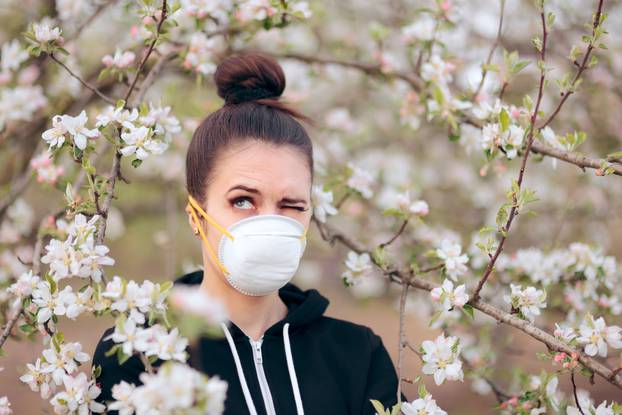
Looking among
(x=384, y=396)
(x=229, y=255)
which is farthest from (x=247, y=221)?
(x=384, y=396)

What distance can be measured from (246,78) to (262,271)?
2.03ft

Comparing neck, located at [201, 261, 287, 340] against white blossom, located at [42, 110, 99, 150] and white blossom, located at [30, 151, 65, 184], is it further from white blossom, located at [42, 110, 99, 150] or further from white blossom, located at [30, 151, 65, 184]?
white blossom, located at [30, 151, 65, 184]

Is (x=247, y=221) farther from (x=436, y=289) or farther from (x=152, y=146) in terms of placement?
(x=436, y=289)

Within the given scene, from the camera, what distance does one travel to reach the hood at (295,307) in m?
1.88

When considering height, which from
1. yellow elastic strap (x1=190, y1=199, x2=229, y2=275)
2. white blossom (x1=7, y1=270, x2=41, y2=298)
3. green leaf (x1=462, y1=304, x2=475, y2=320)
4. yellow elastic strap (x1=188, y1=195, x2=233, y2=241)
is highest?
yellow elastic strap (x1=188, y1=195, x2=233, y2=241)

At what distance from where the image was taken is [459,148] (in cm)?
486

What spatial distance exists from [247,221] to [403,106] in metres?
1.21

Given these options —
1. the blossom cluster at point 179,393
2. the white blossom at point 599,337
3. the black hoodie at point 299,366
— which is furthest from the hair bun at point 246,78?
the white blossom at point 599,337

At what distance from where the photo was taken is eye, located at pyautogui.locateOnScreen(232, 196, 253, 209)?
1.75 meters

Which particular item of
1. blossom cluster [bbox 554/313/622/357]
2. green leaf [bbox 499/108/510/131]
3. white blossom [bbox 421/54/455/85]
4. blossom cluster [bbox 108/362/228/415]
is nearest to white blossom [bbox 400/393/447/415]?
blossom cluster [bbox 554/313/622/357]

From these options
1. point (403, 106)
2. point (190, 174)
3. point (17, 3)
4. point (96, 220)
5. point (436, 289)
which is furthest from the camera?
point (17, 3)

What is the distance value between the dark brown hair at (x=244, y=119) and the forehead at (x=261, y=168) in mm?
25

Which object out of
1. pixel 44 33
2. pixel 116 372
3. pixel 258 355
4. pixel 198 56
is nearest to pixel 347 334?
pixel 258 355

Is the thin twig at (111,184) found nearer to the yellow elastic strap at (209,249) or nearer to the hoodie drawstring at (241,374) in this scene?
the yellow elastic strap at (209,249)
